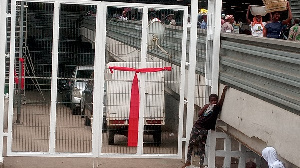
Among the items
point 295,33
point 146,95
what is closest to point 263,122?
point 295,33

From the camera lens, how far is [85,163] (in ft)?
40.2

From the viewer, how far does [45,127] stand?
36.0 feet

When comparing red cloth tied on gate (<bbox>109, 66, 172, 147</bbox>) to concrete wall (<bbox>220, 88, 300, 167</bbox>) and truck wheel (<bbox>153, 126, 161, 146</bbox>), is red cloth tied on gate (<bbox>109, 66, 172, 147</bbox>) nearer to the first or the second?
truck wheel (<bbox>153, 126, 161, 146</bbox>)

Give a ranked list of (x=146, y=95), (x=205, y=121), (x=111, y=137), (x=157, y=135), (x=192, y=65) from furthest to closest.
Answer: (x=111, y=137)
(x=157, y=135)
(x=146, y=95)
(x=192, y=65)
(x=205, y=121)

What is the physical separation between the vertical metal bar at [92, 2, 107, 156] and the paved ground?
132 centimetres

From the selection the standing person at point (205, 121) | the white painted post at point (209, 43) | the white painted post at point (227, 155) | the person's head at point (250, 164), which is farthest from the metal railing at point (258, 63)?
the person's head at point (250, 164)

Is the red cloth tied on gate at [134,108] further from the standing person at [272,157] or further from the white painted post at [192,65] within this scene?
the standing person at [272,157]

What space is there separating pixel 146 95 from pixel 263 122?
316 centimetres

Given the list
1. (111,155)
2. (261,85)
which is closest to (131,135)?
(111,155)

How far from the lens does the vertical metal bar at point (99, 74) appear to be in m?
10.3

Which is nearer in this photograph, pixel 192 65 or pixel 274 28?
pixel 192 65

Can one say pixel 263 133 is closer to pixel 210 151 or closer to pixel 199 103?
pixel 210 151

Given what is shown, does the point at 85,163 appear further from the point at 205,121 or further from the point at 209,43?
the point at 209,43

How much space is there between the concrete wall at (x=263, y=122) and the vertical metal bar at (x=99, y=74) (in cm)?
207
